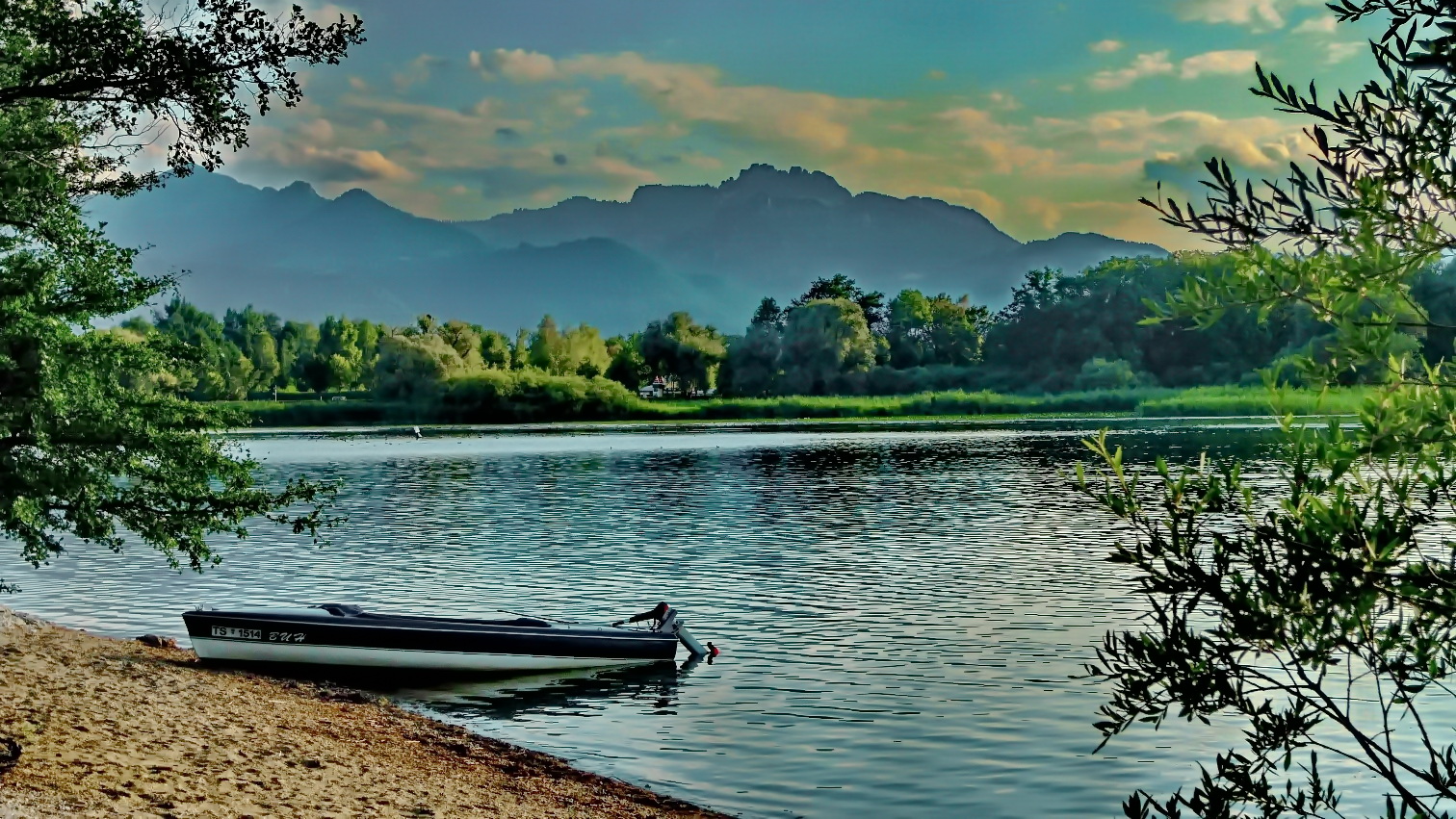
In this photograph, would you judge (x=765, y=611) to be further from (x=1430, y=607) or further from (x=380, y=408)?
(x=380, y=408)

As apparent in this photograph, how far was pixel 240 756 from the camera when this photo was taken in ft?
51.3

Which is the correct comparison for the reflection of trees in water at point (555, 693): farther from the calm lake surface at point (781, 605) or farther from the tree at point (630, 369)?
the tree at point (630, 369)

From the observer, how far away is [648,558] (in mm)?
39469

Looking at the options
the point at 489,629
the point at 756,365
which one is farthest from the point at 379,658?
the point at 756,365

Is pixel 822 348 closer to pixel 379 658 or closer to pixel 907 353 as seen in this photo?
pixel 907 353

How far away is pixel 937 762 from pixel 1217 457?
57854mm

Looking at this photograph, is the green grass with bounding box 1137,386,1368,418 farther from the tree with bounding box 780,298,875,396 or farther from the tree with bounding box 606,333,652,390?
the tree with bounding box 606,333,652,390

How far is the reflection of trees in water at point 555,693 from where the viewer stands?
21812 millimetres

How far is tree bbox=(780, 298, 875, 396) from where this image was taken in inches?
6885

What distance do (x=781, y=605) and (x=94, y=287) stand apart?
18.8m

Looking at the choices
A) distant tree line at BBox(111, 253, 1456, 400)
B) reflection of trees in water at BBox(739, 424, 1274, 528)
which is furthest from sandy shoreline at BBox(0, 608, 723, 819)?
distant tree line at BBox(111, 253, 1456, 400)

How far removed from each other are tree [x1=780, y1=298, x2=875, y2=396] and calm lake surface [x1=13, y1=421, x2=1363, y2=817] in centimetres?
10249

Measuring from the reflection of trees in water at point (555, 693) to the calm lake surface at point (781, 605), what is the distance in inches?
2.6

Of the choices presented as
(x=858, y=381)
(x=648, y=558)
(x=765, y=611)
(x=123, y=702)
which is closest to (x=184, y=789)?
(x=123, y=702)
